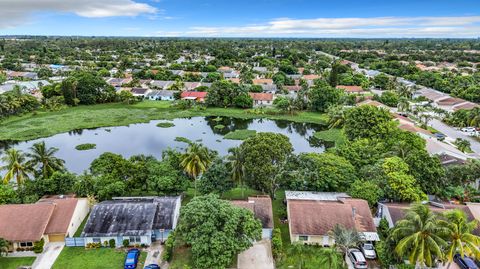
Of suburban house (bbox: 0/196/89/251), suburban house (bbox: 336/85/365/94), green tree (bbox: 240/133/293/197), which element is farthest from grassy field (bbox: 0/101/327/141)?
green tree (bbox: 240/133/293/197)

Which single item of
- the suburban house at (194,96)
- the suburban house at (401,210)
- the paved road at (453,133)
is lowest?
the paved road at (453,133)

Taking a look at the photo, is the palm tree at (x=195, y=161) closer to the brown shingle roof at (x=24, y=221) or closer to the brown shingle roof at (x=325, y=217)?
the brown shingle roof at (x=325, y=217)

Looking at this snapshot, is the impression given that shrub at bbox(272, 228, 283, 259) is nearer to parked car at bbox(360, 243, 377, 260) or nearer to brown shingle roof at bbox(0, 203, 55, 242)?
parked car at bbox(360, 243, 377, 260)

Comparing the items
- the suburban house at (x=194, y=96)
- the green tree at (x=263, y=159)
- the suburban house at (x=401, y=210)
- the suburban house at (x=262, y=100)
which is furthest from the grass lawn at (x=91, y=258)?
the suburban house at (x=262, y=100)

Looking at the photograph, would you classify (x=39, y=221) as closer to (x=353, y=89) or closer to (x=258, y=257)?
(x=258, y=257)

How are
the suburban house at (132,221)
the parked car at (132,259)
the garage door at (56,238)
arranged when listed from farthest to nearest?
the garage door at (56,238) → the suburban house at (132,221) → the parked car at (132,259)

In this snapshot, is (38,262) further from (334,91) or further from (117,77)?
(117,77)

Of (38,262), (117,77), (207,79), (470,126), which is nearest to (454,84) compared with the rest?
(470,126)
